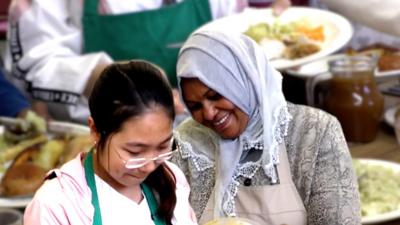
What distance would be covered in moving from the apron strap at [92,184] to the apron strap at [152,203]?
0.09 metres

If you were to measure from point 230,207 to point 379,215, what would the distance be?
35cm

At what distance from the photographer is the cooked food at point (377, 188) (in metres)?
1.61

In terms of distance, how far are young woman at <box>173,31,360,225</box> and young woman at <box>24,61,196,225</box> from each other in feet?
1.10

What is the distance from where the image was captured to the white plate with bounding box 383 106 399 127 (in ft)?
6.80

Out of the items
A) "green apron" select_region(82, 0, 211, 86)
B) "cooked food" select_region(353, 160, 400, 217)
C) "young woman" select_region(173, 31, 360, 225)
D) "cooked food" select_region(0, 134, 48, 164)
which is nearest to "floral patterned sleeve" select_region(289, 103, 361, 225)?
"young woman" select_region(173, 31, 360, 225)

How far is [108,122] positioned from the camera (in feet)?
3.24

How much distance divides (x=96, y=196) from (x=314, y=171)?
1.72ft

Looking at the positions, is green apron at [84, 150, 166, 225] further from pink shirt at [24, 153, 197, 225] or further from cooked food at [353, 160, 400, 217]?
cooked food at [353, 160, 400, 217]

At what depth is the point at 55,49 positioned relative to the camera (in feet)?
7.06

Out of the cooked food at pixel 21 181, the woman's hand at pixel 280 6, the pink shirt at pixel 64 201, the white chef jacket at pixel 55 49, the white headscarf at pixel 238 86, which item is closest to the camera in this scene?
the pink shirt at pixel 64 201

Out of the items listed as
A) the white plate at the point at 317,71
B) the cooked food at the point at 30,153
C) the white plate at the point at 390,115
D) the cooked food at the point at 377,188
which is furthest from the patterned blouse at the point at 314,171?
the white plate at the point at 317,71

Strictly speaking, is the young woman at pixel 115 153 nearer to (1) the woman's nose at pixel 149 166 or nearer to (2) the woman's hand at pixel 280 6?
(1) the woman's nose at pixel 149 166

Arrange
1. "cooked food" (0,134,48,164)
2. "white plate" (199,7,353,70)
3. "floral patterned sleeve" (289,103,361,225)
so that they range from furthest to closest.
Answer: "white plate" (199,7,353,70) → "cooked food" (0,134,48,164) → "floral patterned sleeve" (289,103,361,225)

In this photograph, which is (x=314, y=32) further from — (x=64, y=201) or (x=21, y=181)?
(x=64, y=201)
